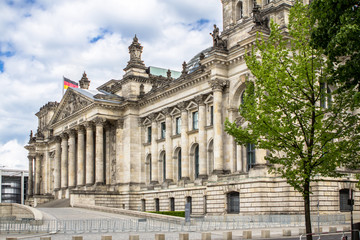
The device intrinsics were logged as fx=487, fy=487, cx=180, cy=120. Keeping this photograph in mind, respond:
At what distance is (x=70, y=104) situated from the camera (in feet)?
234

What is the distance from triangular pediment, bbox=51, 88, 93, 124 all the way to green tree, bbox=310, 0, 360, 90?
48.0 m

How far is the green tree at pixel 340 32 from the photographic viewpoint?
17047 mm

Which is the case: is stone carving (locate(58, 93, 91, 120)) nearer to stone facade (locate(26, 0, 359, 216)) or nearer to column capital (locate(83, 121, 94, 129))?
stone facade (locate(26, 0, 359, 216))

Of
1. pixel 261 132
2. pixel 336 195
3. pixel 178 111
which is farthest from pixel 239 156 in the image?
pixel 261 132

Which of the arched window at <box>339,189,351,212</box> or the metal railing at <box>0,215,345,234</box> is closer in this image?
the metal railing at <box>0,215,345,234</box>

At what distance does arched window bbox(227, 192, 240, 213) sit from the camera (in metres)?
42.4

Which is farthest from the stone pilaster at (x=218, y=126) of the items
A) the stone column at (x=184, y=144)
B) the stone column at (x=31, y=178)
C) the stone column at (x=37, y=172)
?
the stone column at (x=31, y=178)

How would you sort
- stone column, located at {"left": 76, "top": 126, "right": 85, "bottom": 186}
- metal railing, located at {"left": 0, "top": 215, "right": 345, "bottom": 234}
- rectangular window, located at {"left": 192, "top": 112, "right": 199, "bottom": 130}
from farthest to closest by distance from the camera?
stone column, located at {"left": 76, "top": 126, "right": 85, "bottom": 186}, rectangular window, located at {"left": 192, "top": 112, "right": 199, "bottom": 130}, metal railing, located at {"left": 0, "top": 215, "right": 345, "bottom": 234}

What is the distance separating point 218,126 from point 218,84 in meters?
3.99

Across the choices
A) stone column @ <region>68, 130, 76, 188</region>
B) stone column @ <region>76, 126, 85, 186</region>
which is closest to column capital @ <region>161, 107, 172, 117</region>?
stone column @ <region>76, 126, 85, 186</region>

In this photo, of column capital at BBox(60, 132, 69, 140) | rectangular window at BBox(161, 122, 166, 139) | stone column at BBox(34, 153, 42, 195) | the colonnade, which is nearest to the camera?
the colonnade

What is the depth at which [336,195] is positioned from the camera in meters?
39.5

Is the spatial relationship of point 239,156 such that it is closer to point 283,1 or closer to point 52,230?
point 283,1

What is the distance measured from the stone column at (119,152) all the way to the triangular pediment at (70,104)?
4958mm
